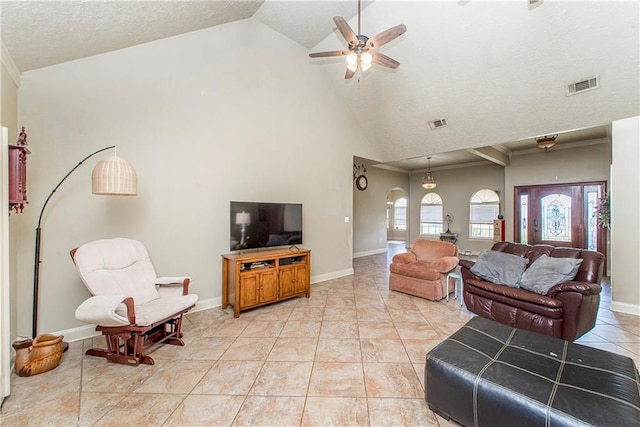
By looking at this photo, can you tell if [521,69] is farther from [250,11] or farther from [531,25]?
[250,11]

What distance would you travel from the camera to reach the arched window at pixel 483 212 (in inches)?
305

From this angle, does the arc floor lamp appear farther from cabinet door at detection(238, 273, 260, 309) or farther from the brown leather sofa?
the brown leather sofa

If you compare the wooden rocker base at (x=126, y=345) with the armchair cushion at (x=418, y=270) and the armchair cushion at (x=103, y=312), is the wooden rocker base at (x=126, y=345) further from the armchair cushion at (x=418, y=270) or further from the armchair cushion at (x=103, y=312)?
the armchair cushion at (x=418, y=270)

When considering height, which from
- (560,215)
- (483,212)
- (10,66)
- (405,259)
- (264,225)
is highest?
(10,66)

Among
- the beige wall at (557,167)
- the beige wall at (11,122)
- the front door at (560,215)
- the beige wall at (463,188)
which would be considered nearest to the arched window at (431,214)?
the beige wall at (463,188)

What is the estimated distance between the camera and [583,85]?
131 inches

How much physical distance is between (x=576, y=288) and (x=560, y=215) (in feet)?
17.0

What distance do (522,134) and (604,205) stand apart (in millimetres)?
1802

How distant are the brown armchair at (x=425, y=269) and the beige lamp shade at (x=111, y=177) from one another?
3886mm

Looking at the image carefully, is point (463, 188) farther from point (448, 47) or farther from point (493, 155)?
point (448, 47)

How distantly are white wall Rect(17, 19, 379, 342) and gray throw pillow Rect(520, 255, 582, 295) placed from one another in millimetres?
3105

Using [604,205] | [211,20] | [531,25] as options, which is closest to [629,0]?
[531,25]

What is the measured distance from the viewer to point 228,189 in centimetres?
377

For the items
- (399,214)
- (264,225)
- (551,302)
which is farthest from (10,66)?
(399,214)
